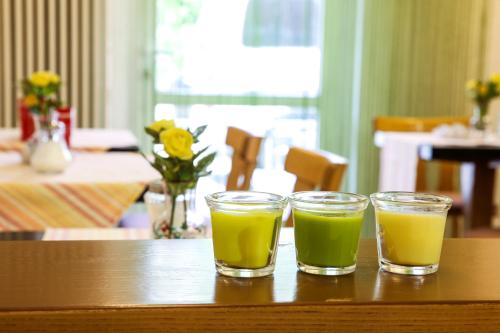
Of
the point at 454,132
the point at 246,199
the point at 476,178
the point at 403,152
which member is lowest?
the point at 476,178

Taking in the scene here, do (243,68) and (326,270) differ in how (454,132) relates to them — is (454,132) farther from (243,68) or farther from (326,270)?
(326,270)

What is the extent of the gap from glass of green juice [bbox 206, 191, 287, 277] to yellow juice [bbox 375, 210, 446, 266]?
0.12 meters

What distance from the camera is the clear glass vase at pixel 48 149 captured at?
7.38 feet

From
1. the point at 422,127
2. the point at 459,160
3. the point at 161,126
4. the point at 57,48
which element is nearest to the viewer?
the point at 161,126

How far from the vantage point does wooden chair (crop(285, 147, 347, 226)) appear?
170 centimetres

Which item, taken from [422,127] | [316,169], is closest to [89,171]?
[316,169]

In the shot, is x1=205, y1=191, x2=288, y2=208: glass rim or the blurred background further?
the blurred background

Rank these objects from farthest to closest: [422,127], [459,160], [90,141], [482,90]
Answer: [422,127] < [482,90] < [459,160] < [90,141]

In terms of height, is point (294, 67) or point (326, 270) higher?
point (294, 67)

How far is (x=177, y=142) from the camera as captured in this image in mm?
1256

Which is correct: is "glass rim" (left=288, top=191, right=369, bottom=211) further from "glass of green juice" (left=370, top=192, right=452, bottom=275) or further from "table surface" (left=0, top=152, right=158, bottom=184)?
"table surface" (left=0, top=152, right=158, bottom=184)

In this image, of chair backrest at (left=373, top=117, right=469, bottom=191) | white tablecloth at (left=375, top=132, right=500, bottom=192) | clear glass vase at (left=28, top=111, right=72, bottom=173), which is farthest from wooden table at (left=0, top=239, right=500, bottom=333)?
chair backrest at (left=373, top=117, right=469, bottom=191)

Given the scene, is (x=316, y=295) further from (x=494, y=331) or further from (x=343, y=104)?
(x=343, y=104)

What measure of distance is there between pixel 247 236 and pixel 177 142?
0.49 m
